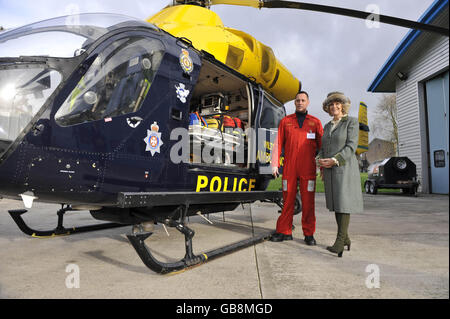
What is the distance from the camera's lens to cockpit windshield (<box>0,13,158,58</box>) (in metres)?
2.30

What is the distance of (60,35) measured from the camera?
2.45m

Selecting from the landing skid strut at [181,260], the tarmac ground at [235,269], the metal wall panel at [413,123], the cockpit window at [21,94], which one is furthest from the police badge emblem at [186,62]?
the metal wall panel at [413,123]

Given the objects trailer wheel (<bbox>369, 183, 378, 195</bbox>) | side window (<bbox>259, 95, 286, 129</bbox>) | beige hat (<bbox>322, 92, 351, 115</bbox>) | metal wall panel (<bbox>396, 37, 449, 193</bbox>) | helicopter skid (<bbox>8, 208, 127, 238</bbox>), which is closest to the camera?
beige hat (<bbox>322, 92, 351, 115</bbox>)

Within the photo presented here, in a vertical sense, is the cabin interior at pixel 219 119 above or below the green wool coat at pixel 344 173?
above

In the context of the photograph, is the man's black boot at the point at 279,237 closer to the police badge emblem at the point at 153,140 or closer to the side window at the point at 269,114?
the side window at the point at 269,114

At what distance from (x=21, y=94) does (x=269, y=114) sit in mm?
3432

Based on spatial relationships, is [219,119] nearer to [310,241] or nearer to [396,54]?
[310,241]

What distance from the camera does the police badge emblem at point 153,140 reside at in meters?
2.61

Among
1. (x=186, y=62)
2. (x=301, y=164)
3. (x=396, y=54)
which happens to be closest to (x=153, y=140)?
(x=186, y=62)

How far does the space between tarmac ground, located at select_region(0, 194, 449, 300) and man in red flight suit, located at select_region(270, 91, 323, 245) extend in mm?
230

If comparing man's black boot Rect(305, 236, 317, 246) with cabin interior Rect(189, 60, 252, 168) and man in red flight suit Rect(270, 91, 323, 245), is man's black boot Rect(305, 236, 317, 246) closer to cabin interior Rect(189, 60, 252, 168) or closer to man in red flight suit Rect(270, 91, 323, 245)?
man in red flight suit Rect(270, 91, 323, 245)

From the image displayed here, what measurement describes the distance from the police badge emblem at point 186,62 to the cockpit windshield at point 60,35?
0.51 metres
